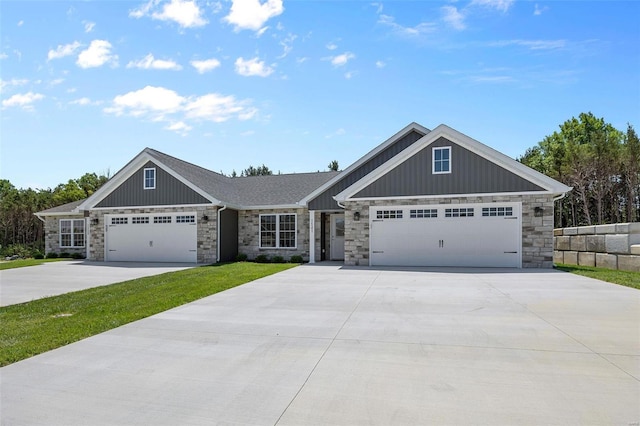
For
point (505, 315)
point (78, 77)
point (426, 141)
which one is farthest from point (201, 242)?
point (505, 315)

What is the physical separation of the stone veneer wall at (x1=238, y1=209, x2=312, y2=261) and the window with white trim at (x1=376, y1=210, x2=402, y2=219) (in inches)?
130

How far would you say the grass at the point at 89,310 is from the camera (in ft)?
16.8

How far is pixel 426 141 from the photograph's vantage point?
Result: 1416cm

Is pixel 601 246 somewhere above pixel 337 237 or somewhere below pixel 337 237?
below

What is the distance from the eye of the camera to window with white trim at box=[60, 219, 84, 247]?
2111 centimetres

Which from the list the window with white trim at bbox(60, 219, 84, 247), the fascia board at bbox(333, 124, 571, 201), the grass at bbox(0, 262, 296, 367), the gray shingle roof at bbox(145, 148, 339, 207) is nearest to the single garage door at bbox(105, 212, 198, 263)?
the gray shingle roof at bbox(145, 148, 339, 207)

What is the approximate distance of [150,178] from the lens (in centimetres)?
1788

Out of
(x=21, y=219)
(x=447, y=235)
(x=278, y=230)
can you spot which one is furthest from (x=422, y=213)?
(x=21, y=219)

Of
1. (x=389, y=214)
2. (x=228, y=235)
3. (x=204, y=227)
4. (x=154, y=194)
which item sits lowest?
(x=228, y=235)

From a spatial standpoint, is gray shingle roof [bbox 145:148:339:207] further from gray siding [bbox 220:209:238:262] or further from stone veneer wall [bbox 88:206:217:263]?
stone veneer wall [bbox 88:206:217:263]

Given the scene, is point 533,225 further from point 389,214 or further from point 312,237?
point 312,237

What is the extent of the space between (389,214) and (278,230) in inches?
227

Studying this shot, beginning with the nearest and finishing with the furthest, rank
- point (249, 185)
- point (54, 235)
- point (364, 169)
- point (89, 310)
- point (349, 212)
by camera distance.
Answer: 1. point (89, 310)
2. point (349, 212)
3. point (364, 169)
4. point (249, 185)
5. point (54, 235)

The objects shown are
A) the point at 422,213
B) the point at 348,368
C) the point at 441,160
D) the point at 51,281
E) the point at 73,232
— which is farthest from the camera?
the point at 73,232
